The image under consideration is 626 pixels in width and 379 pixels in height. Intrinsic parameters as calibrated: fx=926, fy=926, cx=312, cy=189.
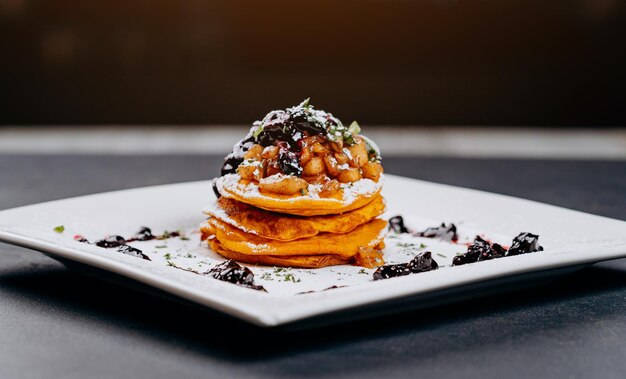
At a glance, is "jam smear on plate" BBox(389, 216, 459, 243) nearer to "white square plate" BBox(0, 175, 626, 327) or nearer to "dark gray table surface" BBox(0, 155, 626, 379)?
"white square plate" BBox(0, 175, 626, 327)

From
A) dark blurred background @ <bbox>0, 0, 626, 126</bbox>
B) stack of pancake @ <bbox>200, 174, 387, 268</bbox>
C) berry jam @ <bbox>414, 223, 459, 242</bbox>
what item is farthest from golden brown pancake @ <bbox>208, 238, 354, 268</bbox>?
dark blurred background @ <bbox>0, 0, 626, 126</bbox>

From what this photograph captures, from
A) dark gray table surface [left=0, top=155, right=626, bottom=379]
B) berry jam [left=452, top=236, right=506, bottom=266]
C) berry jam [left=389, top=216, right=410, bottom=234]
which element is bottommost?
berry jam [left=389, top=216, right=410, bottom=234]

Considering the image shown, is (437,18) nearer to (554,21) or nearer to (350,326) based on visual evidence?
(554,21)

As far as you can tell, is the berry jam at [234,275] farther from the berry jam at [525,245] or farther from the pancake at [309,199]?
the berry jam at [525,245]

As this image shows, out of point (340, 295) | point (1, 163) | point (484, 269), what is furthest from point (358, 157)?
point (1, 163)

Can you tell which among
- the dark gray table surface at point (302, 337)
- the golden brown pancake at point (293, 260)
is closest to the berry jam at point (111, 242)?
the dark gray table surface at point (302, 337)

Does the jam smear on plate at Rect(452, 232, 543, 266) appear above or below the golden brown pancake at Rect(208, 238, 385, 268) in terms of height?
above

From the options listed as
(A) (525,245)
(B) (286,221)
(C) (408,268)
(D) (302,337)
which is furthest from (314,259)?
(D) (302,337)
